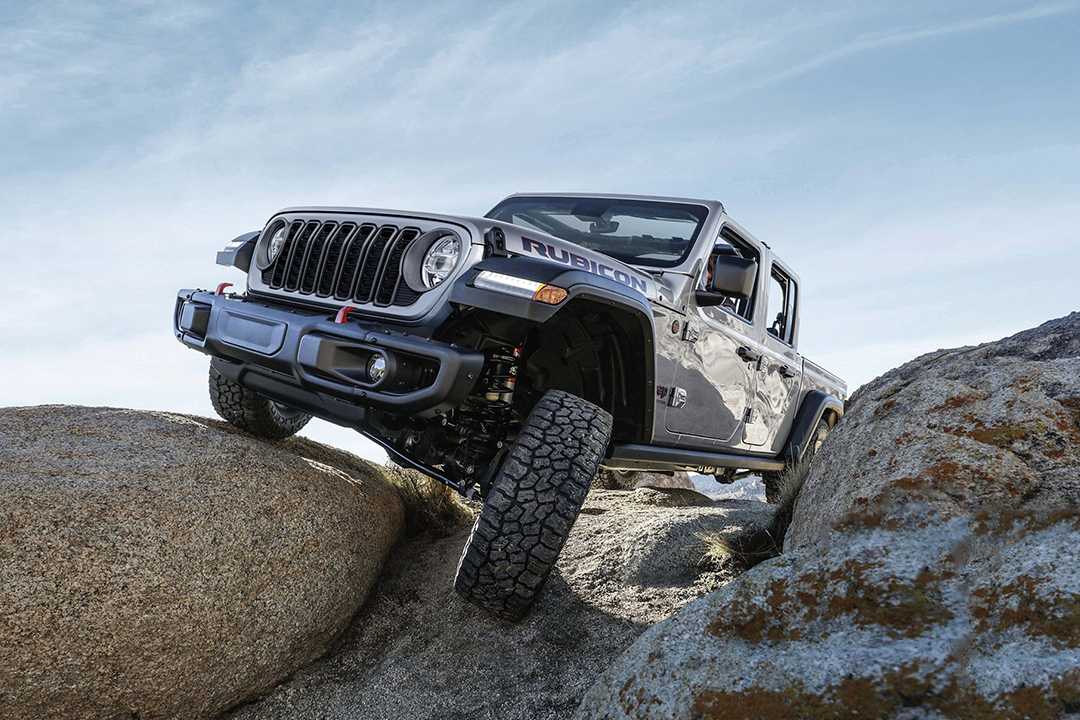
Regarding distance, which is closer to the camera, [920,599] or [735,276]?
[920,599]

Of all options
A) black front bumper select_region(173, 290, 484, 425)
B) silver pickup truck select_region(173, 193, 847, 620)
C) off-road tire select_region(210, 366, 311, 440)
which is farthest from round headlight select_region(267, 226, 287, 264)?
off-road tire select_region(210, 366, 311, 440)

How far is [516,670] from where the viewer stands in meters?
3.11

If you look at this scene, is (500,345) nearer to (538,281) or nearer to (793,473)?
(538,281)

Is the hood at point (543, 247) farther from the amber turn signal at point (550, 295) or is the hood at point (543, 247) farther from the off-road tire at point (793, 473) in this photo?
the off-road tire at point (793, 473)

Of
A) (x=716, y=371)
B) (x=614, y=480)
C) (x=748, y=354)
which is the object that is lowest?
(x=614, y=480)

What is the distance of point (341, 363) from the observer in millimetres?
3250

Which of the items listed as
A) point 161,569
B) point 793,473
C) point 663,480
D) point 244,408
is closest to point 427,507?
point 244,408

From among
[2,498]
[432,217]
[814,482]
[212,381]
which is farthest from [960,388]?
[212,381]

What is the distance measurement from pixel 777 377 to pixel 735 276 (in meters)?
1.99

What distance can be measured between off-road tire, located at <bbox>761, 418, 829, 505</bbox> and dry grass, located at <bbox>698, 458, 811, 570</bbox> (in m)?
0.36

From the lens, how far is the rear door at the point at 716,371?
4.30 metres

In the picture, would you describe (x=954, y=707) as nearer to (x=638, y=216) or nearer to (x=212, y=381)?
(x=638, y=216)

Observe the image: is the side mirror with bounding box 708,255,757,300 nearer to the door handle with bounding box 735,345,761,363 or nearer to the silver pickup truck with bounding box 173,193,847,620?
the silver pickup truck with bounding box 173,193,847,620

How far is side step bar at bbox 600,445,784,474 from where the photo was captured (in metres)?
4.04
